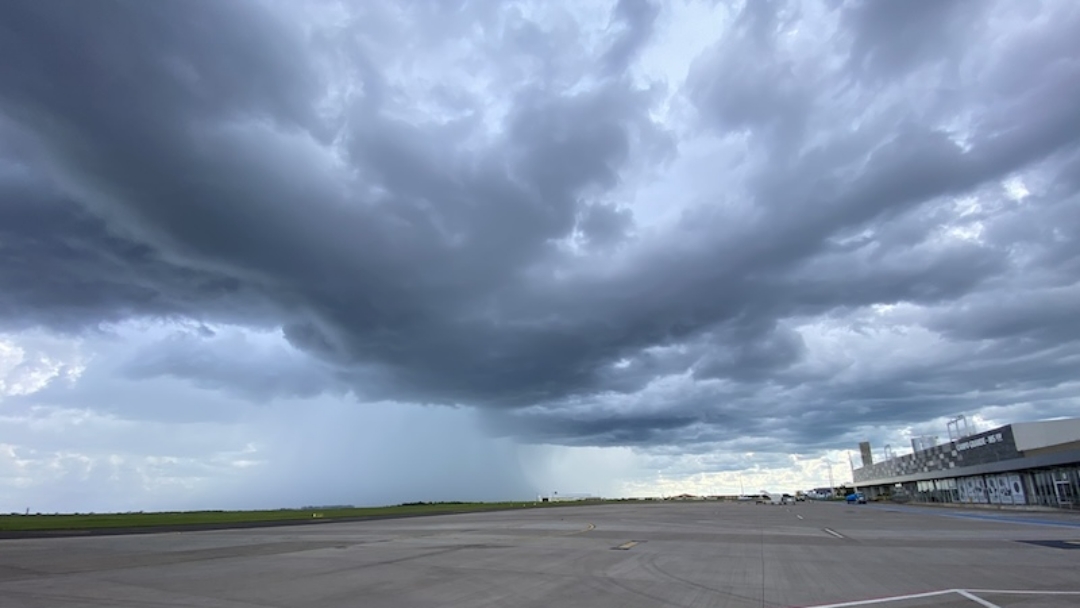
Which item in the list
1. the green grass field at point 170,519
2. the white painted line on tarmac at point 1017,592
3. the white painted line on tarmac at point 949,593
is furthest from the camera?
the green grass field at point 170,519

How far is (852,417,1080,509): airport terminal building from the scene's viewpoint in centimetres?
5456

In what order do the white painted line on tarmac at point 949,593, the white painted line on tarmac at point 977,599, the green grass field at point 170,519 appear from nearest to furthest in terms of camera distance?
the white painted line on tarmac at point 977,599 → the white painted line on tarmac at point 949,593 → the green grass field at point 170,519

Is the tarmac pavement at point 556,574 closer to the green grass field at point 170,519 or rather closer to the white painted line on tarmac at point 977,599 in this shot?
the white painted line on tarmac at point 977,599

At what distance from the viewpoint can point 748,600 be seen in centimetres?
1225

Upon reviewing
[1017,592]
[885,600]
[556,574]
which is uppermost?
[556,574]

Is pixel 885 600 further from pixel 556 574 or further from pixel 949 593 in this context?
pixel 556 574

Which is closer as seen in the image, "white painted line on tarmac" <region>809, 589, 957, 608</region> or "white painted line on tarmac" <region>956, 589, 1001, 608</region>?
"white painted line on tarmac" <region>956, 589, 1001, 608</region>

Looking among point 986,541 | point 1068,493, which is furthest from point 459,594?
point 1068,493

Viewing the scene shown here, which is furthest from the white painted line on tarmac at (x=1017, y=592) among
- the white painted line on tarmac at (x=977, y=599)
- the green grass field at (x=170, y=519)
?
the green grass field at (x=170, y=519)

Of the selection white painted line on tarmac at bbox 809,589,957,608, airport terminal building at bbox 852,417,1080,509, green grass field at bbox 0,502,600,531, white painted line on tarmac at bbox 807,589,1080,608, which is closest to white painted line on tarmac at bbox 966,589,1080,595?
white painted line on tarmac at bbox 807,589,1080,608

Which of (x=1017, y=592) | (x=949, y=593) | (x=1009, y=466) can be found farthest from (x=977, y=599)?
(x=1009, y=466)

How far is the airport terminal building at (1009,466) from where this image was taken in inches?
2148

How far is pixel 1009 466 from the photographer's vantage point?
61469mm

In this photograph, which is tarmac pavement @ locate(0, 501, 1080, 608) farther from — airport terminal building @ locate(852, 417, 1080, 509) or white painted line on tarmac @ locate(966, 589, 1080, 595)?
airport terminal building @ locate(852, 417, 1080, 509)
